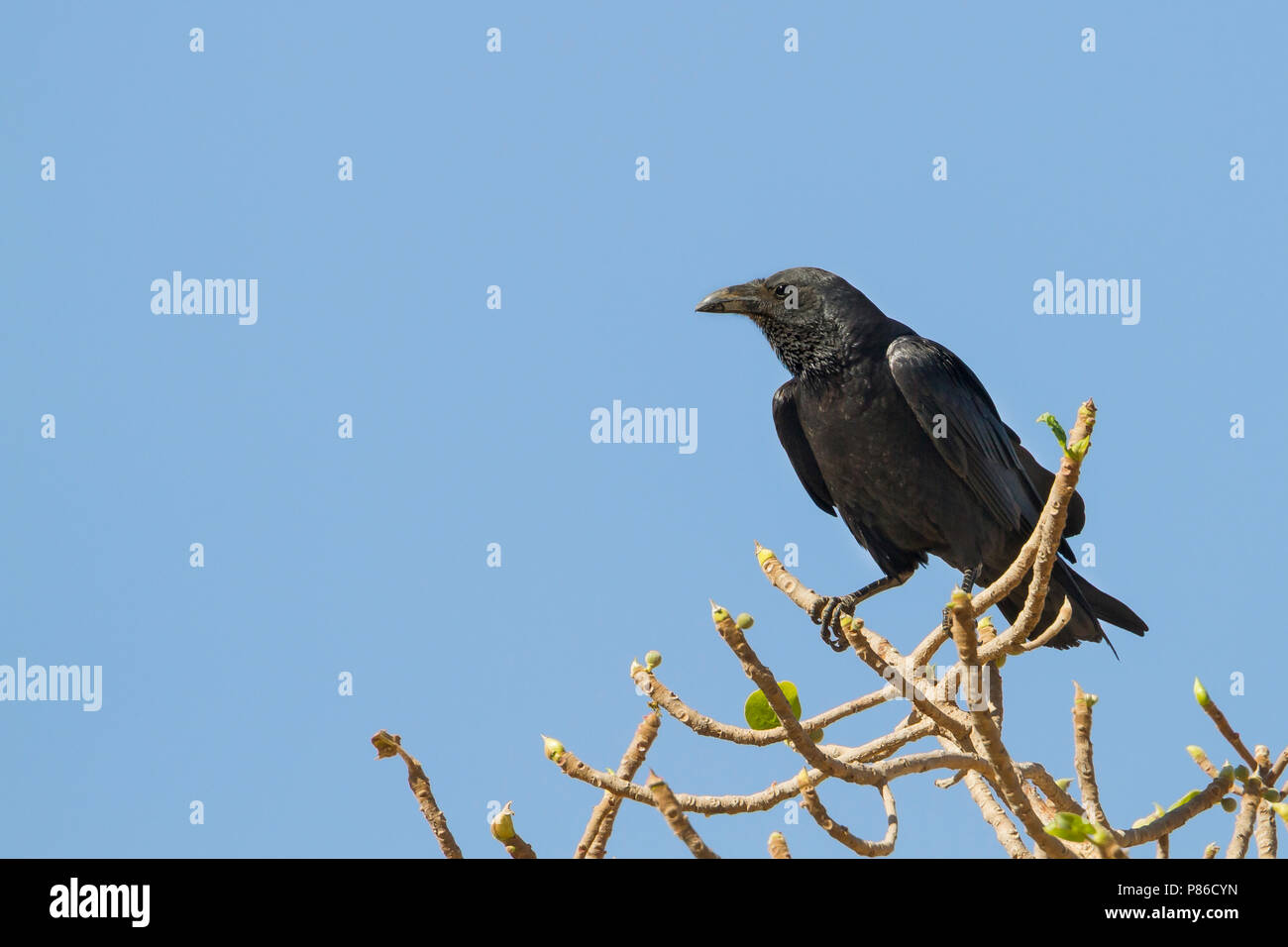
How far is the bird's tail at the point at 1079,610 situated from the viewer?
593 centimetres

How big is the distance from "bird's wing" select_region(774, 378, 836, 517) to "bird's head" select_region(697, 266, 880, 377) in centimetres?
20

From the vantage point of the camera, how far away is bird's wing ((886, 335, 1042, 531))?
20.3 feet

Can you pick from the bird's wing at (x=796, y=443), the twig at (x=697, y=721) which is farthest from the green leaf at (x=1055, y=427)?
the bird's wing at (x=796, y=443)

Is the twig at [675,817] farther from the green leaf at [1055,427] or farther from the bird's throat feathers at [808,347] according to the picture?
the bird's throat feathers at [808,347]

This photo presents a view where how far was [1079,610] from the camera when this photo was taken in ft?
19.5

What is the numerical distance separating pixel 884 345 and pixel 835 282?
530 mm

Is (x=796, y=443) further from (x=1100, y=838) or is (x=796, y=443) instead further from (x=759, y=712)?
(x=1100, y=838)

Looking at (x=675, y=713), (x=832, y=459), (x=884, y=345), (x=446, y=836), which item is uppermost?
(x=884, y=345)

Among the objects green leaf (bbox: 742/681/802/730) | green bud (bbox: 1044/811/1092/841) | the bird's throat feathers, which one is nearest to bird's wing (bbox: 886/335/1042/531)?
the bird's throat feathers

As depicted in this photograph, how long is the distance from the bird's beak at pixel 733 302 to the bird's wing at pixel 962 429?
2.72 ft
